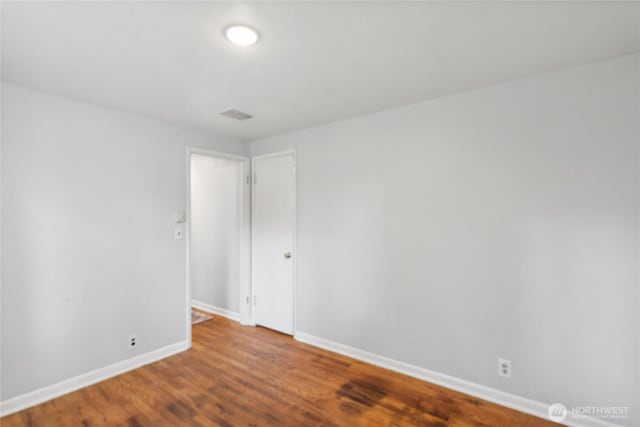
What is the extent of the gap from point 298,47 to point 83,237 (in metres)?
2.33

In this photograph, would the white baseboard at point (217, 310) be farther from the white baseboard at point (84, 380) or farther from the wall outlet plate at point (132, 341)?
the wall outlet plate at point (132, 341)

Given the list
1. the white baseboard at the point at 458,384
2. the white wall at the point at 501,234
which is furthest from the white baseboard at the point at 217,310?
the white wall at the point at 501,234

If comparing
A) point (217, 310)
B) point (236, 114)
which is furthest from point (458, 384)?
point (217, 310)

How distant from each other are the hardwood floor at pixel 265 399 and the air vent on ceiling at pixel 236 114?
7.86 feet

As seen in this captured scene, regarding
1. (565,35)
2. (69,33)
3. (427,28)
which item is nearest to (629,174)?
(565,35)

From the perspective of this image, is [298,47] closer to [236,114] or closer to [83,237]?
[236,114]

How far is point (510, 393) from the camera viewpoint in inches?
87.0

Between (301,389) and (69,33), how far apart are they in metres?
2.81

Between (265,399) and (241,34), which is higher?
(241,34)

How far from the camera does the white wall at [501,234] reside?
6.24 ft

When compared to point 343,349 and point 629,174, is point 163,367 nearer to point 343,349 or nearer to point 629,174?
point 343,349

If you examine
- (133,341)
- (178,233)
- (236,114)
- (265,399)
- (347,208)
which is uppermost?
(236,114)

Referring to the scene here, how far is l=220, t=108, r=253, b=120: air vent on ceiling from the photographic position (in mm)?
2803

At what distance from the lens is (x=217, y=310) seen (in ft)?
14.5
